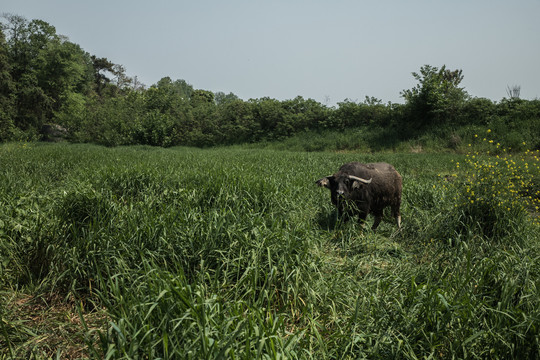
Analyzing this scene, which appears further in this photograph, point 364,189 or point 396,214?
point 396,214

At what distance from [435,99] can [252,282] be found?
840 inches

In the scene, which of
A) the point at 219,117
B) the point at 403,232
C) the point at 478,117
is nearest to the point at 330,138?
the point at 478,117

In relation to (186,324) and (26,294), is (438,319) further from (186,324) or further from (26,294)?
(26,294)

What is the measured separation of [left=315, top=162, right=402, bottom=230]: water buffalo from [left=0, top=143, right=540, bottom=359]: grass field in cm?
46

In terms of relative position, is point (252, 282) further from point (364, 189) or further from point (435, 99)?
point (435, 99)

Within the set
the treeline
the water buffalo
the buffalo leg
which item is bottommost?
the buffalo leg

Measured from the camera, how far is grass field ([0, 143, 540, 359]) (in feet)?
6.28

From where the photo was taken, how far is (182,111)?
1272 inches

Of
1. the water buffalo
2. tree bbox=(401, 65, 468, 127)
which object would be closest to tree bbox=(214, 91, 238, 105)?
tree bbox=(401, 65, 468, 127)

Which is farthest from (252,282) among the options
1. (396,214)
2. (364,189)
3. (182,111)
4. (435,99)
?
(182,111)

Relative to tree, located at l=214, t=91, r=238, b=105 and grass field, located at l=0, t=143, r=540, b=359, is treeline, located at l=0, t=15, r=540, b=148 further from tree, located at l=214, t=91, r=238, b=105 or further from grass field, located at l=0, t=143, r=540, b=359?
grass field, located at l=0, t=143, r=540, b=359

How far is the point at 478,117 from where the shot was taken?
18656mm

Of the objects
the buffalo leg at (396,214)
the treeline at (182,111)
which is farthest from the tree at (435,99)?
the buffalo leg at (396,214)

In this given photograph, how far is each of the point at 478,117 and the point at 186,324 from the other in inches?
893
